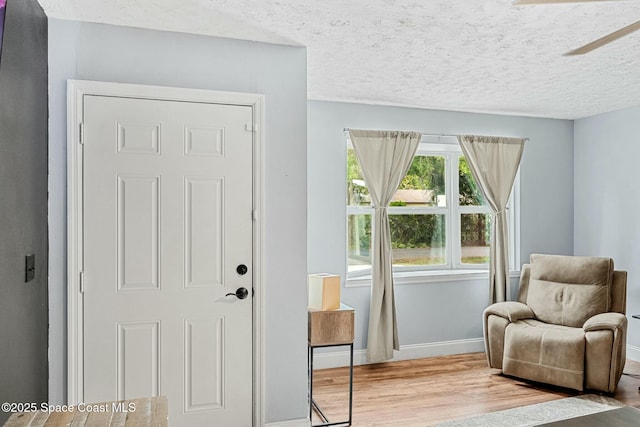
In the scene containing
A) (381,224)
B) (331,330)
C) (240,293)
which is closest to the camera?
(240,293)

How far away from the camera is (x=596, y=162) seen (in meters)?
4.91

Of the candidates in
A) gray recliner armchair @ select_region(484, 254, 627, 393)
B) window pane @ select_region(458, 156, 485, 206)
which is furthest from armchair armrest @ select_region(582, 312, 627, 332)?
window pane @ select_region(458, 156, 485, 206)

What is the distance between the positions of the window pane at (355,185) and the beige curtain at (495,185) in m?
1.08

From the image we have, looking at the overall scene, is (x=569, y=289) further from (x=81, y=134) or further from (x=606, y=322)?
(x=81, y=134)

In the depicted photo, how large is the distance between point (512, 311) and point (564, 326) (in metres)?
0.42

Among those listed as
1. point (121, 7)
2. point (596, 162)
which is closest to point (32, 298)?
point (121, 7)

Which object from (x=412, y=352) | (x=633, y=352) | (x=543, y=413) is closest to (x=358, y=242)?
(x=412, y=352)

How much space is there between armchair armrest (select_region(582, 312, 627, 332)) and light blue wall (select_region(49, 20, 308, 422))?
2.24 m

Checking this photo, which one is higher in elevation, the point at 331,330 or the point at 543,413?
the point at 331,330

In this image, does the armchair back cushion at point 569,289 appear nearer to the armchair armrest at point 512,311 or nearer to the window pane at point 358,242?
the armchair armrest at point 512,311

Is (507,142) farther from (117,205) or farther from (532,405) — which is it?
(117,205)

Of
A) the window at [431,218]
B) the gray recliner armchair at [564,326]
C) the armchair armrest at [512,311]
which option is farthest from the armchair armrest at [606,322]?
the window at [431,218]

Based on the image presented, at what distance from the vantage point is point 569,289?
4113mm

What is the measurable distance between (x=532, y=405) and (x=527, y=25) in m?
2.57
